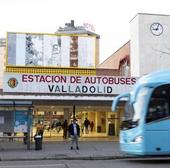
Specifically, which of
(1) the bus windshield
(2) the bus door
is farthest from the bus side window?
(1) the bus windshield

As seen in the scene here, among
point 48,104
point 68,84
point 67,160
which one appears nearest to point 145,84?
point 67,160

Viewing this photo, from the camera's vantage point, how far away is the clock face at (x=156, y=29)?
43156mm

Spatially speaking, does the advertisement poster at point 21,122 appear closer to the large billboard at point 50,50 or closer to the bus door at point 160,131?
the large billboard at point 50,50

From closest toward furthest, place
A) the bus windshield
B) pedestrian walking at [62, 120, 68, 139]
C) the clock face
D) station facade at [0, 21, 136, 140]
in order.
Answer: the bus windshield
station facade at [0, 21, 136, 140]
pedestrian walking at [62, 120, 68, 139]
the clock face

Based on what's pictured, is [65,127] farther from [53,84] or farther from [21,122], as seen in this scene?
[21,122]

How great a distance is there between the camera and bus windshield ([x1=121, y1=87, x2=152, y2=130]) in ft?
64.8

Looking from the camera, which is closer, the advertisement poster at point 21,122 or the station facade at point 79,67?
the advertisement poster at point 21,122

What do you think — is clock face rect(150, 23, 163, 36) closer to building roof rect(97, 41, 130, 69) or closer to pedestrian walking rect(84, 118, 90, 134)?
building roof rect(97, 41, 130, 69)

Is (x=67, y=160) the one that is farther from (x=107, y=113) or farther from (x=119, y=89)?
(x=107, y=113)

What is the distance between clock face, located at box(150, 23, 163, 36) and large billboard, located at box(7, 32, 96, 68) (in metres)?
5.14

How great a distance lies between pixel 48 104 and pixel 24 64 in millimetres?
4452

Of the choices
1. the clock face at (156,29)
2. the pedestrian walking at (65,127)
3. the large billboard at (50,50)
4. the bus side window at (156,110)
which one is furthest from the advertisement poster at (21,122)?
the clock face at (156,29)

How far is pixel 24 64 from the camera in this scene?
134 feet

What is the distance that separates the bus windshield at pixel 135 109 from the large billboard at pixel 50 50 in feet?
69.2
